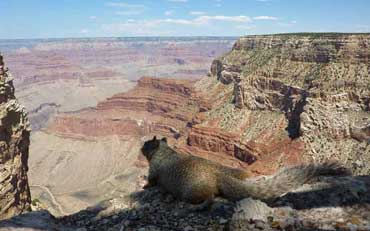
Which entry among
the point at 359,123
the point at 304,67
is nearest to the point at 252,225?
the point at 359,123

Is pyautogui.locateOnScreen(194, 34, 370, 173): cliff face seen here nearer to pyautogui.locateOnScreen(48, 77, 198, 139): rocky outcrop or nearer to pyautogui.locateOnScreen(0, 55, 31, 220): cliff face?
pyautogui.locateOnScreen(0, 55, 31, 220): cliff face

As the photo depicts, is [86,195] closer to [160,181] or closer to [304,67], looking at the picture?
[304,67]

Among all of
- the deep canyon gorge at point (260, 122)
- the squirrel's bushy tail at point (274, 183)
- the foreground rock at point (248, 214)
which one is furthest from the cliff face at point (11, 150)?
the squirrel's bushy tail at point (274, 183)

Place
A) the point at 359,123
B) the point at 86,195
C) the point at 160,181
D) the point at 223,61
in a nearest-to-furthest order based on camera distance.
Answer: the point at 160,181, the point at 359,123, the point at 86,195, the point at 223,61

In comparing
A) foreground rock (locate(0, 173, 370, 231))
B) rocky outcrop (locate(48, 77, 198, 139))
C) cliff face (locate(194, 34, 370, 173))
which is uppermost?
foreground rock (locate(0, 173, 370, 231))

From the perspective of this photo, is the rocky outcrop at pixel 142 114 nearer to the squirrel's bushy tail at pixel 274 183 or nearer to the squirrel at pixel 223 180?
the squirrel at pixel 223 180

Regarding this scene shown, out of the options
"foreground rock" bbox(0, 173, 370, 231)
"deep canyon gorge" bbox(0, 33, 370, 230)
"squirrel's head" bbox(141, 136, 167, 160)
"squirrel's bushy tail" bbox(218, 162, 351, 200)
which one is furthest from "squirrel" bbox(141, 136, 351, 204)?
"deep canyon gorge" bbox(0, 33, 370, 230)

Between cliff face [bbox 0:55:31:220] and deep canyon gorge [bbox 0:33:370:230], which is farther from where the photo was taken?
deep canyon gorge [bbox 0:33:370:230]
